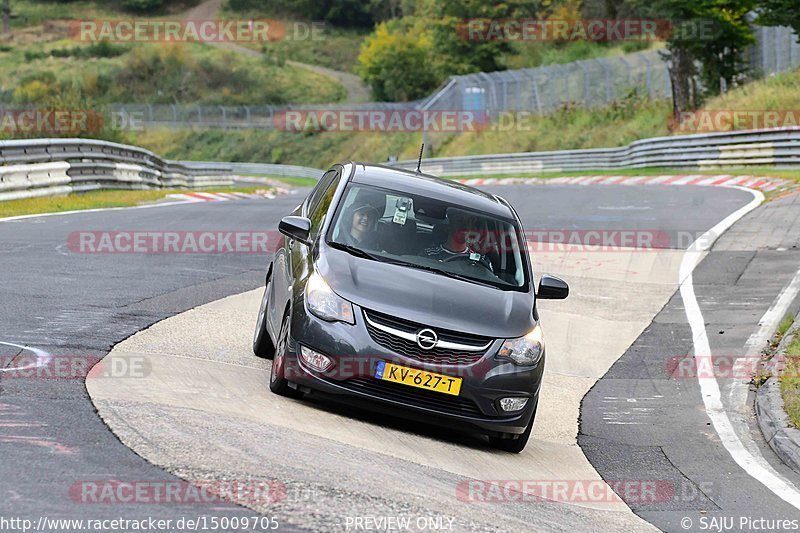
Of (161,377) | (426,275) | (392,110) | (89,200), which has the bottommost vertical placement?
(392,110)

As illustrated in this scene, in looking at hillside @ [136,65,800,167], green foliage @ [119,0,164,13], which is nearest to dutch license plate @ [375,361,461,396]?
hillside @ [136,65,800,167]

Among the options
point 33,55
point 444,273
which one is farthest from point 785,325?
point 33,55

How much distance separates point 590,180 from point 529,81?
20.9 m

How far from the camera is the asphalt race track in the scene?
596 centimetres

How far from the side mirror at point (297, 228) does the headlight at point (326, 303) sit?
768mm

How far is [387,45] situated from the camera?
8850cm

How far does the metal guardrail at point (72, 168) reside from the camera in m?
20.7

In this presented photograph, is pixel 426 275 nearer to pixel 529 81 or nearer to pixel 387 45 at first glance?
pixel 529 81

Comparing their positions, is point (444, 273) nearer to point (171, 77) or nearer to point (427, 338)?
point (427, 338)

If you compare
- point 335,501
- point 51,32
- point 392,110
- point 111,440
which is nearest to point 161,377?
point 111,440

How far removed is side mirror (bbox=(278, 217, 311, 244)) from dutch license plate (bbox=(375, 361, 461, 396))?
1.51 metres
